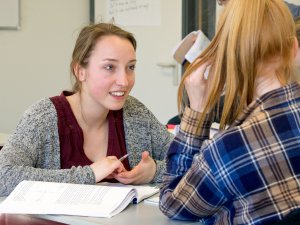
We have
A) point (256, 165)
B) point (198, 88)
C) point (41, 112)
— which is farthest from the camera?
point (41, 112)

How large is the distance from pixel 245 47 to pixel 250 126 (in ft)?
0.55

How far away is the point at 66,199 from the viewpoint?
1.35 m

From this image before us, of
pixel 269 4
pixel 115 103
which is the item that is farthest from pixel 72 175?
pixel 269 4

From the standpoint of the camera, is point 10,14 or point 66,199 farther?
point 10,14

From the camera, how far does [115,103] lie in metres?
1.77

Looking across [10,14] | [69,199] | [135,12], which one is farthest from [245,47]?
[10,14]

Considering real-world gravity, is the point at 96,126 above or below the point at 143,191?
above

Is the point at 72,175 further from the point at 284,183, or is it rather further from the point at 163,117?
the point at 163,117

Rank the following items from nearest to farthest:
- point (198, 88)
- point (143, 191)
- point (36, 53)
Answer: point (198, 88) → point (143, 191) → point (36, 53)

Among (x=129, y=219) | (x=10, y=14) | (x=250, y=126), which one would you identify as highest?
(x=10, y=14)

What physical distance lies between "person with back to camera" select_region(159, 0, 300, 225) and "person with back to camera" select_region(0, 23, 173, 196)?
50cm

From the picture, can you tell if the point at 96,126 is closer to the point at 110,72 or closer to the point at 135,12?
the point at 110,72

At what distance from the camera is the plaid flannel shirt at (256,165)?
3.51 ft

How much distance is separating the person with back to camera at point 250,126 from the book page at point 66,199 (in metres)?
0.21
